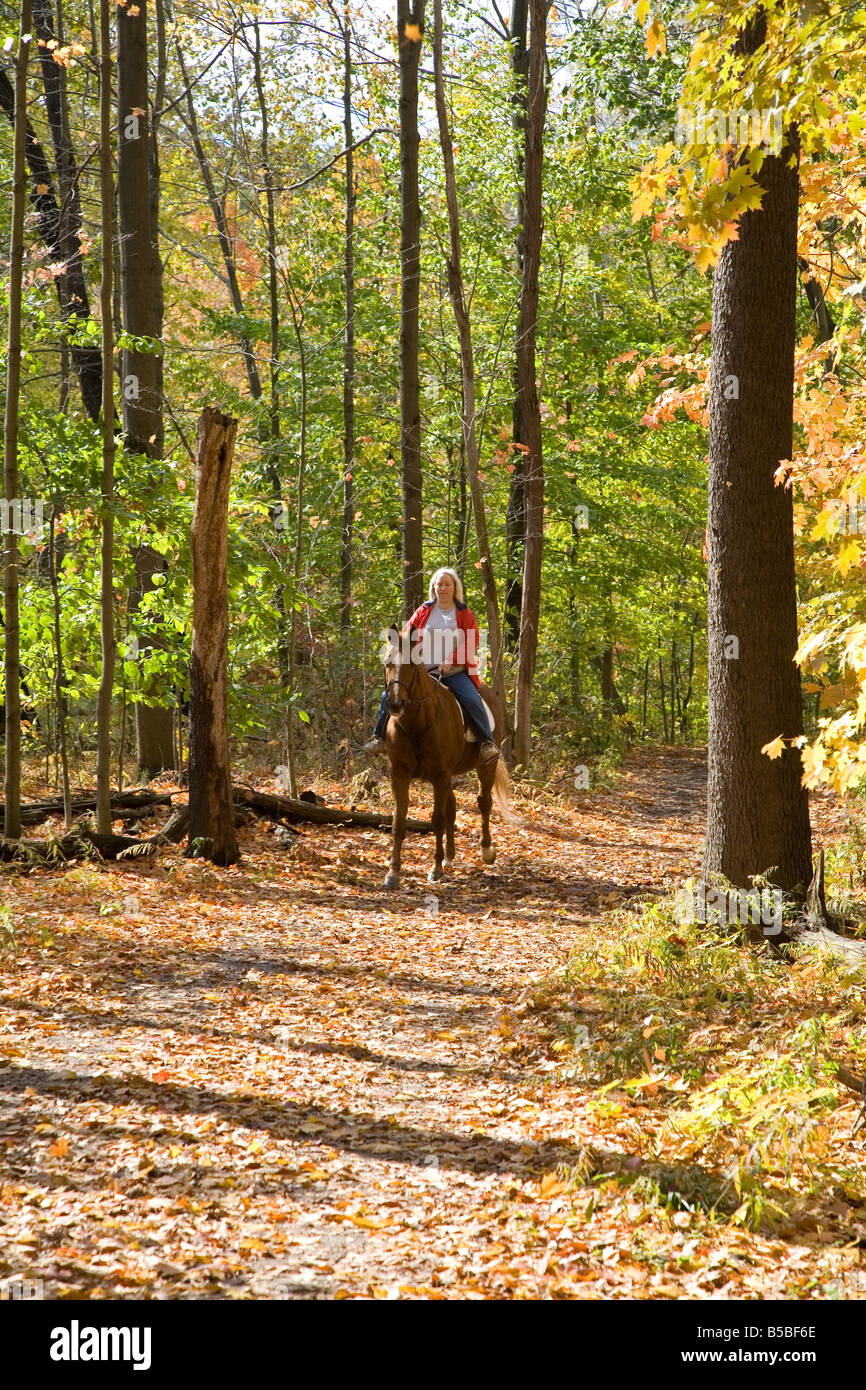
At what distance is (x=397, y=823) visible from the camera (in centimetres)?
1023

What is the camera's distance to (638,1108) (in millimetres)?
4848

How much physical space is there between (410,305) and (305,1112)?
12429mm

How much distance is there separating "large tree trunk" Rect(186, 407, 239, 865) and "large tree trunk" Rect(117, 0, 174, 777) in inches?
93.3

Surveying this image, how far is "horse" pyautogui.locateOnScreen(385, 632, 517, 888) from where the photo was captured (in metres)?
9.88

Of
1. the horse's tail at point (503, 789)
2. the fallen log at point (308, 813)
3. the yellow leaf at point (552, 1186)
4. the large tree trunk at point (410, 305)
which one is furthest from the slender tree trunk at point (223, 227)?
the yellow leaf at point (552, 1186)

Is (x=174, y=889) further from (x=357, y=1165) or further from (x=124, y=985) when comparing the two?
(x=357, y=1165)

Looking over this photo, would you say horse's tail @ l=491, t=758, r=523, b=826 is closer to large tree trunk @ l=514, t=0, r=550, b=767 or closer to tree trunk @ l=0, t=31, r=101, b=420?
large tree trunk @ l=514, t=0, r=550, b=767

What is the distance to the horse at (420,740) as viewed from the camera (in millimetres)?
9883

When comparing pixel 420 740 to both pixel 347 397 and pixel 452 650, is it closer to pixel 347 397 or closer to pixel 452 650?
pixel 452 650

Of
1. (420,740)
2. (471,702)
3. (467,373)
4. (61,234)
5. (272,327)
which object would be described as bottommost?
(420,740)

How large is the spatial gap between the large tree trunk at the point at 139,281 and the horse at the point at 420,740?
3193mm

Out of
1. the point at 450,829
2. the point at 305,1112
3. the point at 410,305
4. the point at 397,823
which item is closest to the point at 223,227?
the point at 410,305

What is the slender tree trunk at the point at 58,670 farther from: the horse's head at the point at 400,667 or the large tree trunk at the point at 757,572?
the large tree trunk at the point at 757,572
